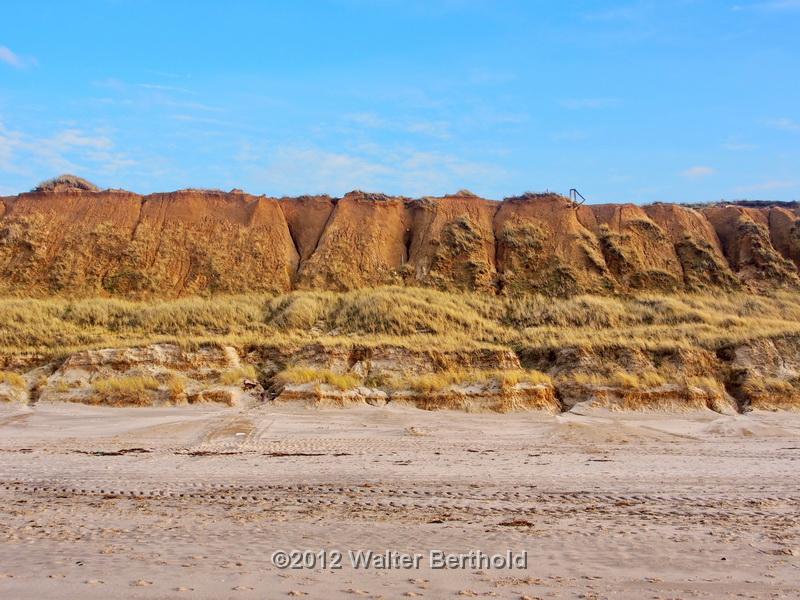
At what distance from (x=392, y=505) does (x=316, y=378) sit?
8.74 m

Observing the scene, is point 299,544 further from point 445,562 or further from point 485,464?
point 485,464

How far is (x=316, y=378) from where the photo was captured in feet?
55.8

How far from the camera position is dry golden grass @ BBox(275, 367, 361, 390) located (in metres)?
16.8

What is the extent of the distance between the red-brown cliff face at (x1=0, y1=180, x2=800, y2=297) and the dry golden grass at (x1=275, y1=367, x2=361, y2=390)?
8.92m

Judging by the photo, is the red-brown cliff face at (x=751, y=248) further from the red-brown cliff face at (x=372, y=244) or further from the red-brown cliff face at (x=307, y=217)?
the red-brown cliff face at (x=307, y=217)

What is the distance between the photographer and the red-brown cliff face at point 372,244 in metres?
26.3

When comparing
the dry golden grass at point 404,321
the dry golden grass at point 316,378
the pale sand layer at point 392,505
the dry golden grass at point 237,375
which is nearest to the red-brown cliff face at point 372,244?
the dry golden grass at point 404,321

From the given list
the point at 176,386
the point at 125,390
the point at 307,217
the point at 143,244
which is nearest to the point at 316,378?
the point at 176,386

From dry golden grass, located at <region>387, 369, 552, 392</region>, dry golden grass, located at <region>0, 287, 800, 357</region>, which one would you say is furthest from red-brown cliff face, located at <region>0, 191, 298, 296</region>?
dry golden grass, located at <region>387, 369, 552, 392</region>

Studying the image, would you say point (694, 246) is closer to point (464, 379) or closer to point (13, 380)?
point (464, 379)

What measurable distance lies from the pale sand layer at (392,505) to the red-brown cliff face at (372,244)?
12.0m

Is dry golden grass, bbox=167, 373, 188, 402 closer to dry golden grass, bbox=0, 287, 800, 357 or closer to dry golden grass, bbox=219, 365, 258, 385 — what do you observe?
dry golden grass, bbox=219, 365, 258, 385

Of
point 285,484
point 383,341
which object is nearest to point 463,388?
point 383,341

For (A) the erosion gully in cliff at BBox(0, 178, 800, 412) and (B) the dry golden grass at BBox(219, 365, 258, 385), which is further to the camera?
(B) the dry golden grass at BBox(219, 365, 258, 385)
